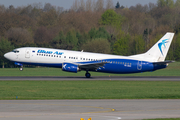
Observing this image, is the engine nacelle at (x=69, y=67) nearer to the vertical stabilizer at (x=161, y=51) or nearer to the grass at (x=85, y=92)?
the grass at (x=85, y=92)

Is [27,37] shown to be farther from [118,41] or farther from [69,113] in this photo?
[69,113]

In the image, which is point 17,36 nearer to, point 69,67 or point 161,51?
point 69,67

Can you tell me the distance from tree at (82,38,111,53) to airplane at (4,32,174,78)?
175ft

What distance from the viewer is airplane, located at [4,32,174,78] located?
47.6m

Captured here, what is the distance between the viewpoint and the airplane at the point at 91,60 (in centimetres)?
4762

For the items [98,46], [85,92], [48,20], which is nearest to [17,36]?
[98,46]

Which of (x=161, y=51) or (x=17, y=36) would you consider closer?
(x=161, y=51)

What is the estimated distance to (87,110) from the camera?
64.5 ft

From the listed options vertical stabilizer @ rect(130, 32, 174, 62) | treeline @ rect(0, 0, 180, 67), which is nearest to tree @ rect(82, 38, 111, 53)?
treeline @ rect(0, 0, 180, 67)

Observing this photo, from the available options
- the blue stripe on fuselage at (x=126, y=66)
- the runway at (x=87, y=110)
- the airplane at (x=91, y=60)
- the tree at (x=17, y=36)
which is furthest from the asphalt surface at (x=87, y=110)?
the tree at (x=17, y=36)

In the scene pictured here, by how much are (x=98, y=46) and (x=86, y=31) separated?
3322 cm

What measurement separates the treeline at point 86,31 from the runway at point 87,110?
230ft

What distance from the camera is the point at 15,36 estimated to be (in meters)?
111

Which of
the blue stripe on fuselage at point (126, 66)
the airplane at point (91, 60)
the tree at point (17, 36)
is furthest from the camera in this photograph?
the tree at point (17, 36)
